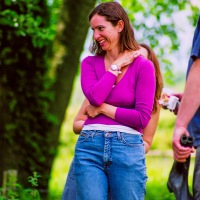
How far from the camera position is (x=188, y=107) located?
3453 mm

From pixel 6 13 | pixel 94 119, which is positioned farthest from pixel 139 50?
pixel 6 13

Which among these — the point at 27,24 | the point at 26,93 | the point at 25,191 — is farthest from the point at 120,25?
the point at 26,93

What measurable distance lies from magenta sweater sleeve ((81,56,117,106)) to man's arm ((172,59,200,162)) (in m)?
0.69

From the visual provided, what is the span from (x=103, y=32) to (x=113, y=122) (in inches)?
23.4

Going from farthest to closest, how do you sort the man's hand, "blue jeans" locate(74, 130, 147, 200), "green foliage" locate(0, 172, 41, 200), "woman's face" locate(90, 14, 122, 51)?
"green foliage" locate(0, 172, 41, 200) → "woman's face" locate(90, 14, 122, 51) → "blue jeans" locate(74, 130, 147, 200) → the man's hand

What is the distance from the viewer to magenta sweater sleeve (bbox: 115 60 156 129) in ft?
13.2

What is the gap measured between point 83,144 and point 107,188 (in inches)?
12.1

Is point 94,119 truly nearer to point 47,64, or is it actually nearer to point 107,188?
point 107,188

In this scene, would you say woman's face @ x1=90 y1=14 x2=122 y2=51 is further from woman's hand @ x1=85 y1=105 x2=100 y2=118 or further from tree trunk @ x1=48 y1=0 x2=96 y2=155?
tree trunk @ x1=48 y1=0 x2=96 y2=155

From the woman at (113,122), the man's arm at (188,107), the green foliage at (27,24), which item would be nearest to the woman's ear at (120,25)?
the woman at (113,122)

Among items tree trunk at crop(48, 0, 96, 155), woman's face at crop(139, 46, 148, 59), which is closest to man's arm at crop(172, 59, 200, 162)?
woman's face at crop(139, 46, 148, 59)

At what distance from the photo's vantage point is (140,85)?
4062mm

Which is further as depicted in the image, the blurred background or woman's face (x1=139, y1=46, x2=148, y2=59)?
the blurred background

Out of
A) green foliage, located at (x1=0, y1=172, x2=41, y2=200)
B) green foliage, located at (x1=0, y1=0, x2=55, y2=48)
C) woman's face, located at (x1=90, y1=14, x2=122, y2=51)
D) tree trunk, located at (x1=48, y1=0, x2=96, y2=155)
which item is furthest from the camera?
tree trunk, located at (x1=48, y1=0, x2=96, y2=155)
